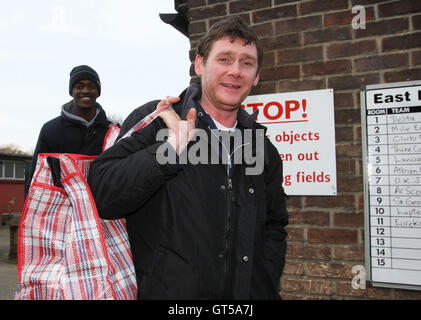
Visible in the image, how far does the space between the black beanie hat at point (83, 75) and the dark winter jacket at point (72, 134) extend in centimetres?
28

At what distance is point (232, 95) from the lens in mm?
1732

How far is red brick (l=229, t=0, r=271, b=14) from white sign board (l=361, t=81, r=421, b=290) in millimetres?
1109

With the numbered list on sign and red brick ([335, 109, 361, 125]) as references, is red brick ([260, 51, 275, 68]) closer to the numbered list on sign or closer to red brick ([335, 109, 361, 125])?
red brick ([335, 109, 361, 125])

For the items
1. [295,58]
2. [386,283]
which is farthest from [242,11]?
[386,283]

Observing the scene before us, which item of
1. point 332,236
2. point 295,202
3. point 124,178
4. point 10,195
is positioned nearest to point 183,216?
point 124,178

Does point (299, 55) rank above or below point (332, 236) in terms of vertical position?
above

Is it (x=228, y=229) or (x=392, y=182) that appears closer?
(x=228, y=229)

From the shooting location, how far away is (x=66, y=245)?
1.35m

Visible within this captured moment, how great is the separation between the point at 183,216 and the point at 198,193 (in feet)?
0.39

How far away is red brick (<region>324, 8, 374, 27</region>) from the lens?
2.77 m

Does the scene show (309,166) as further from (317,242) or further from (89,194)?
(89,194)

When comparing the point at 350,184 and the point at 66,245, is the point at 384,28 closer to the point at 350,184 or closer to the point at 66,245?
the point at 350,184

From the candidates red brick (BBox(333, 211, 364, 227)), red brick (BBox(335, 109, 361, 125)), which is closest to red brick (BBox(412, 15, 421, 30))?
red brick (BBox(335, 109, 361, 125))

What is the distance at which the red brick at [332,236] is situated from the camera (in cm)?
273
